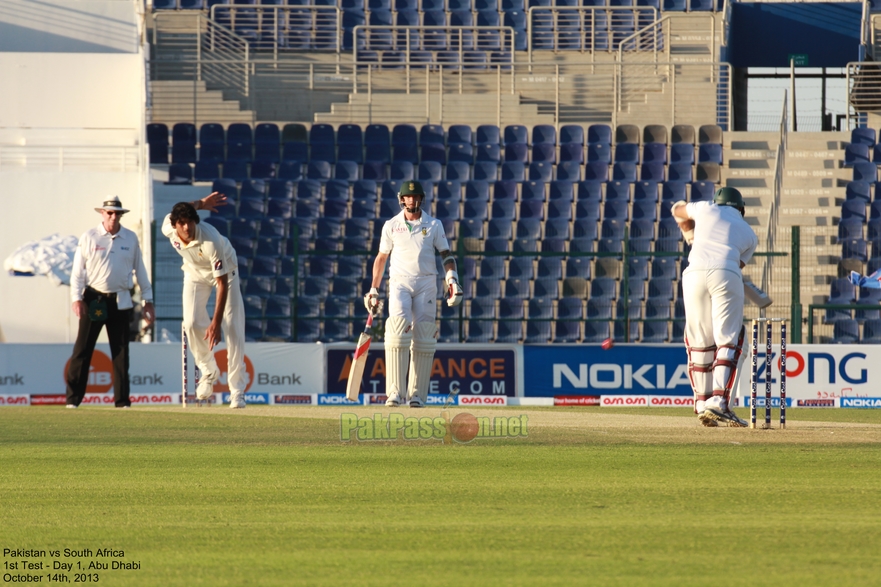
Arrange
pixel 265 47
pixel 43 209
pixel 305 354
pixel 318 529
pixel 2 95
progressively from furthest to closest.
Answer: pixel 265 47 → pixel 2 95 → pixel 43 209 → pixel 305 354 → pixel 318 529

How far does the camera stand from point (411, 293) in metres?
12.0

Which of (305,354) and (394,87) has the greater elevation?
(394,87)

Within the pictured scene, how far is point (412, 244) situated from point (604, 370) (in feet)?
19.4

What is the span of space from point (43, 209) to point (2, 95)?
3.87 metres

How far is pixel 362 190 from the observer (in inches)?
918

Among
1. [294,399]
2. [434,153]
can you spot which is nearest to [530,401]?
[294,399]

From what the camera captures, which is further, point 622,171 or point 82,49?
point 82,49

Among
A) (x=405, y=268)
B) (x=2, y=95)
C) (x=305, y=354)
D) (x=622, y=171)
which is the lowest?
(x=305, y=354)

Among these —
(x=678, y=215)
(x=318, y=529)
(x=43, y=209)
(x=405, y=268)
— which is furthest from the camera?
(x=43, y=209)

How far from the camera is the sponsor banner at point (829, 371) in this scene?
16.6 metres

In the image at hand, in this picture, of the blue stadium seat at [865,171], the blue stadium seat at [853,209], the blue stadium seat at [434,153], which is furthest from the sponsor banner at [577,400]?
the blue stadium seat at [865,171]

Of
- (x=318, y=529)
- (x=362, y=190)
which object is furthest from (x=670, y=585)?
(x=362, y=190)

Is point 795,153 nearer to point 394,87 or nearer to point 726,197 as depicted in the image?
point 394,87

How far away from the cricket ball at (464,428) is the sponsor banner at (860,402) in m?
7.77
